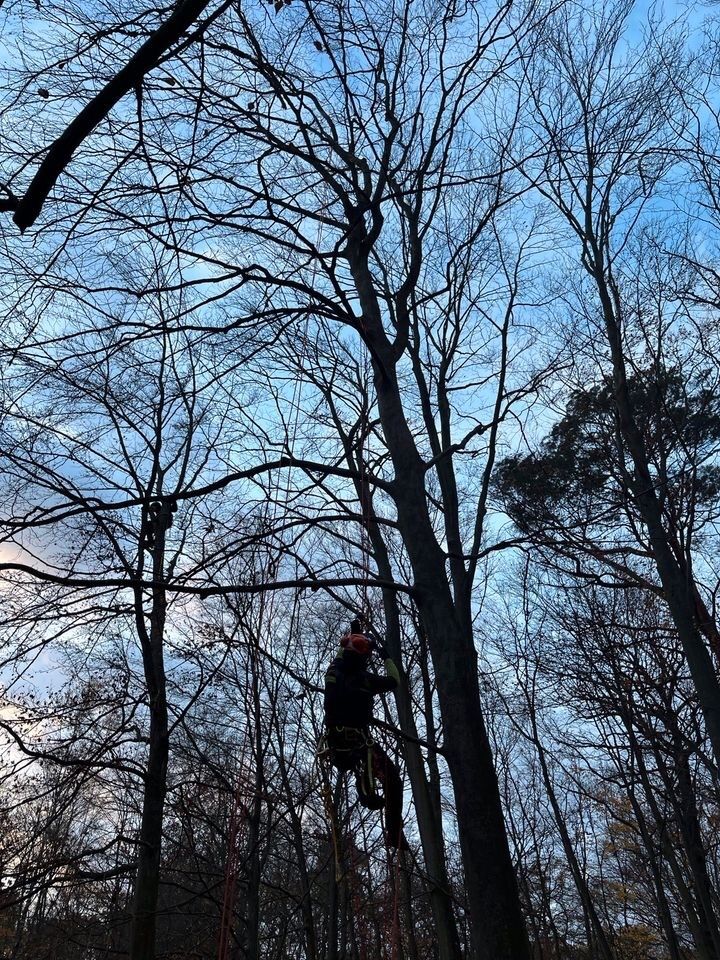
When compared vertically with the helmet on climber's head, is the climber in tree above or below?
below

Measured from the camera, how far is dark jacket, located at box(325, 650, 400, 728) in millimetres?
3867

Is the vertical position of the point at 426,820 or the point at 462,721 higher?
the point at 426,820

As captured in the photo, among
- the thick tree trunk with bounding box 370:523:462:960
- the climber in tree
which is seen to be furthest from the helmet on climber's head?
the thick tree trunk with bounding box 370:523:462:960

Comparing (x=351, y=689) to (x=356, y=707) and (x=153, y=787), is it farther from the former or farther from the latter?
(x=153, y=787)

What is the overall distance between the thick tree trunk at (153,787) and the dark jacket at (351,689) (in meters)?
2.97

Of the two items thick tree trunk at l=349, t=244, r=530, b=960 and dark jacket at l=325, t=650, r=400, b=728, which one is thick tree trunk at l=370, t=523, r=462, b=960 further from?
dark jacket at l=325, t=650, r=400, b=728

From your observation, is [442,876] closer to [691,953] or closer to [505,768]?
[505,768]

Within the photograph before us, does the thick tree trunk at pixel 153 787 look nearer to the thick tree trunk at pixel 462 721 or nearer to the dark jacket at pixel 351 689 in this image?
the dark jacket at pixel 351 689

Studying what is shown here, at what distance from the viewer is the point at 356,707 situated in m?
3.90

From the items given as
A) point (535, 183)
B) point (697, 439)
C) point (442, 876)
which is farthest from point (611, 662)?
point (535, 183)

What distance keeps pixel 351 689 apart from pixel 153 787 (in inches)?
181

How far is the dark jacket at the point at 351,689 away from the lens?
3.87 m

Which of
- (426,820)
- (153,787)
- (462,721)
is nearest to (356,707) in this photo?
(462,721)

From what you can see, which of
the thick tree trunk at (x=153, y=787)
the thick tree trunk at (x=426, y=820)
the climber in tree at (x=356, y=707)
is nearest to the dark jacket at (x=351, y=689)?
the climber in tree at (x=356, y=707)
